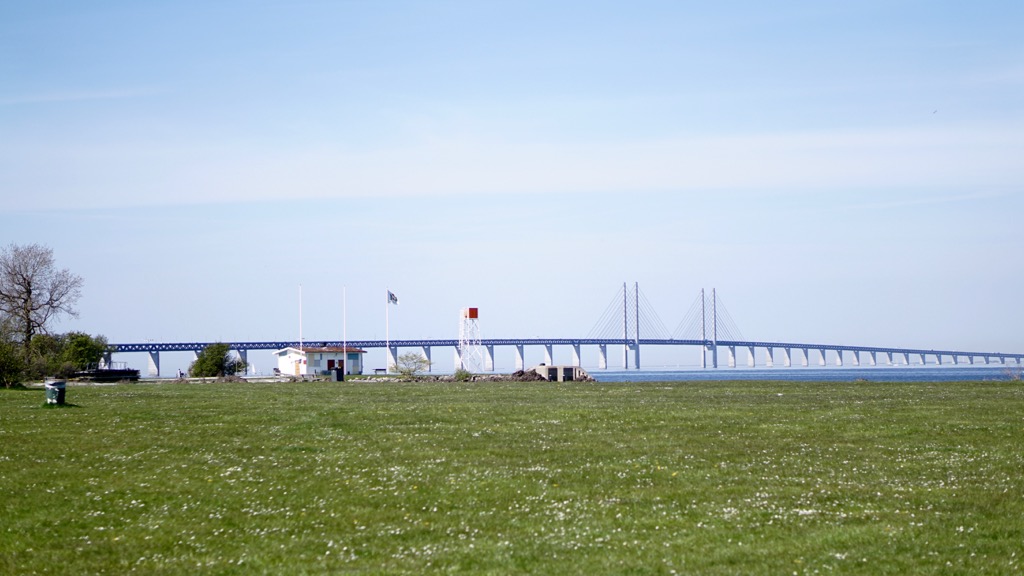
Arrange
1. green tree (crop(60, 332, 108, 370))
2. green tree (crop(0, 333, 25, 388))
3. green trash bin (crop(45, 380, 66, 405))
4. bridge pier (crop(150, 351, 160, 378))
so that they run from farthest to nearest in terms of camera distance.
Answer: bridge pier (crop(150, 351, 160, 378)) < green tree (crop(60, 332, 108, 370)) < green tree (crop(0, 333, 25, 388)) < green trash bin (crop(45, 380, 66, 405))

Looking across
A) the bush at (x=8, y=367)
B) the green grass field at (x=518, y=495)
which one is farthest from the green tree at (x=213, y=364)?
the green grass field at (x=518, y=495)

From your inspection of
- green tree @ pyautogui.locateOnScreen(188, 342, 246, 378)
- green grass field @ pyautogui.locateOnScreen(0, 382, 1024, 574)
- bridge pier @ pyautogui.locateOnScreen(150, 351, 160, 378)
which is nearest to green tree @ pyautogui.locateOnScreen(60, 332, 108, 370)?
green tree @ pyautogui.locateOnScreen(188, 342, 246, 378)

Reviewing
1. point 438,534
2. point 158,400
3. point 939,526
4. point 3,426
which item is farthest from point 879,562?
point 158,400

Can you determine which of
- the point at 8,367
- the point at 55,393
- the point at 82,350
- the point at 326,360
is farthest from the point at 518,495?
the point at 326,360

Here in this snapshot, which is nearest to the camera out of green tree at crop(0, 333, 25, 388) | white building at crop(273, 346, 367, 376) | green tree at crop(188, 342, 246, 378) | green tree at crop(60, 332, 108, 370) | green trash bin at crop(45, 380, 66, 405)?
green trash bin at crop(45, 380, 66, 405)

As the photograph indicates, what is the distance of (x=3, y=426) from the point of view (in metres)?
32.6

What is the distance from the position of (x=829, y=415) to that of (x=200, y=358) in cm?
10396

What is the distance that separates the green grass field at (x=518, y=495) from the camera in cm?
1486

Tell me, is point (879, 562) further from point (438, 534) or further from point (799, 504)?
point (438, 534)

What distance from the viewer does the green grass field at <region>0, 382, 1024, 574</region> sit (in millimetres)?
14859

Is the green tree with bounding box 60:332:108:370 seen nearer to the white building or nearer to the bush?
the white building

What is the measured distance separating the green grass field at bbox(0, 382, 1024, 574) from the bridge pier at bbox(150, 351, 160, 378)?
15502cm

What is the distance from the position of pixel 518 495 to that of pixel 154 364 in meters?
178

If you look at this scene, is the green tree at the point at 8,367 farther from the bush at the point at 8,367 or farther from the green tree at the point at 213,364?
the green tree at the point at 213,364
